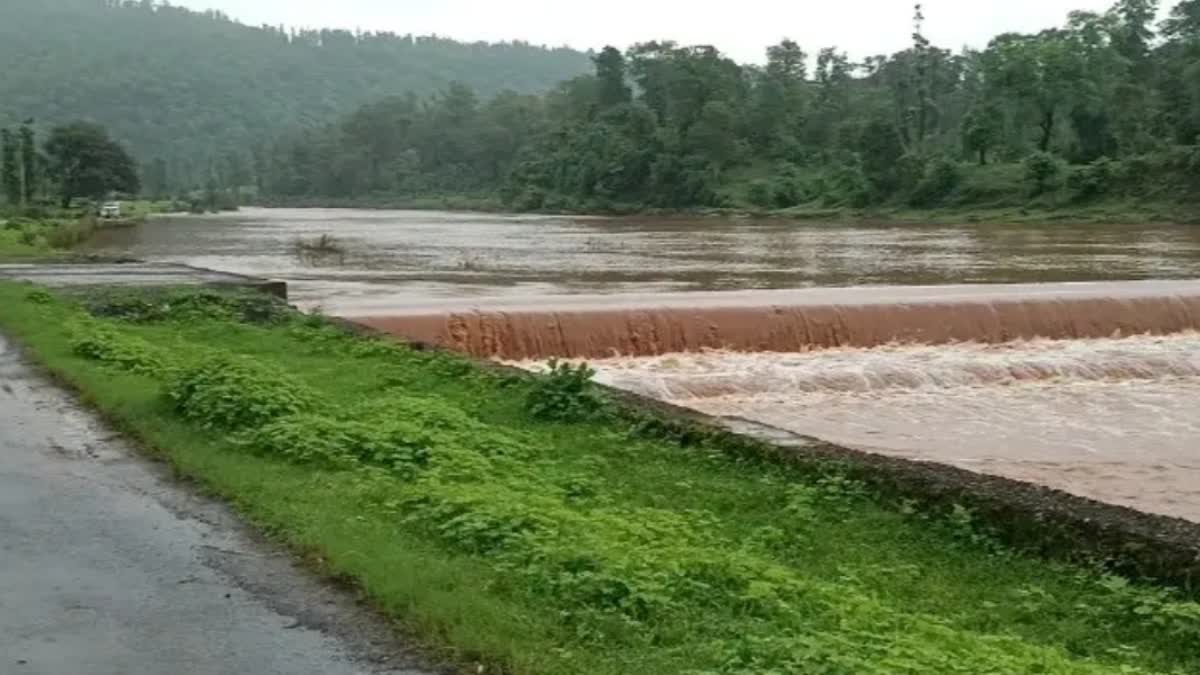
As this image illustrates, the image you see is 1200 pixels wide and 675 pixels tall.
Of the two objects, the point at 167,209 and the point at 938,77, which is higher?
the point at 938,77

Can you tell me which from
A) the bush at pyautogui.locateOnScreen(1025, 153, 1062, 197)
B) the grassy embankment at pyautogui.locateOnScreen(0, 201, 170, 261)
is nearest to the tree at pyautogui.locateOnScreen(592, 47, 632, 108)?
the bush at pyautogui.locateOnScreen(1025, 153, 1062, 197)

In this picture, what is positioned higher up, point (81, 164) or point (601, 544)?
point (81, 164)

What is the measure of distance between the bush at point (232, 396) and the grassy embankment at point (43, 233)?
714 inches

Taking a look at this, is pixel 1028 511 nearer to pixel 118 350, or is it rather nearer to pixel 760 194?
pixel 118 350

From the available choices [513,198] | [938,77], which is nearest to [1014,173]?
[938,77]

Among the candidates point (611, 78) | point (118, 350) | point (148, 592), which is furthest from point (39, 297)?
point (611, 78)

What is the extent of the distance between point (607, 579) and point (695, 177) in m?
76.7

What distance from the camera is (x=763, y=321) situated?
59.6 ft

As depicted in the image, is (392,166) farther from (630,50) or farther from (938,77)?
(938,77)

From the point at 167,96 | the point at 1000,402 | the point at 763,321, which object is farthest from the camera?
the point at 167,96

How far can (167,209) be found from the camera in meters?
88.9

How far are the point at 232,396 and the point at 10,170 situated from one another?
59145mm

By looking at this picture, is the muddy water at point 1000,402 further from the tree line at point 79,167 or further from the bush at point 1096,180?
the tree line at point 79,167

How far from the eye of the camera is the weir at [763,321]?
58.1ft
